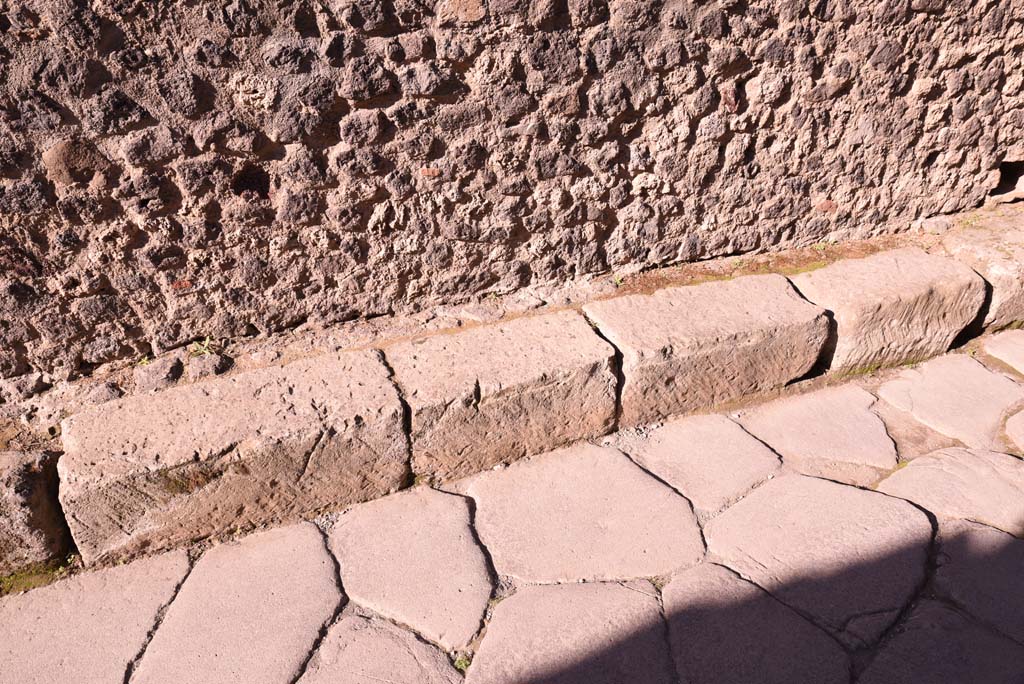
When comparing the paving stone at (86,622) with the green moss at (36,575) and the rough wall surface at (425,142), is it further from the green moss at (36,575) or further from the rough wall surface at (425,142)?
the rough wall surface at (425,142)

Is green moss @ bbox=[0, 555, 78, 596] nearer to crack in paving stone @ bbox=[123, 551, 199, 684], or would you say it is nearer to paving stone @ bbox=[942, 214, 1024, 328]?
crack in paving stone @ bbox=[123, 551, 199, 684]

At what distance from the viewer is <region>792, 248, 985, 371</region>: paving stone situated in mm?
2447

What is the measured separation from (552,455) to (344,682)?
89 centimetres

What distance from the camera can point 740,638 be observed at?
5.19 ft

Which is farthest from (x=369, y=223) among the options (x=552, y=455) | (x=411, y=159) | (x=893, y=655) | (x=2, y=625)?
Result: (x=893, y=655)

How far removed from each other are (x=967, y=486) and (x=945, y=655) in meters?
0.63

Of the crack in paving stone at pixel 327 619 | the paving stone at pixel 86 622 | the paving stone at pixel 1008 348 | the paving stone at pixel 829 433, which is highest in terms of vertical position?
the paving stone at pixel 86 622

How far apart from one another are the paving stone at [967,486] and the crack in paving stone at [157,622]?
1.84 meters

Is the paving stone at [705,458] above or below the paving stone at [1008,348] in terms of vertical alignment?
above

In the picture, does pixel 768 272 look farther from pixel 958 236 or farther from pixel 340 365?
pixel 340 365

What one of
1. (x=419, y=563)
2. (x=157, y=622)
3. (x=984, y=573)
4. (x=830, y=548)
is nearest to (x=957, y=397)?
(x=984, y=573)

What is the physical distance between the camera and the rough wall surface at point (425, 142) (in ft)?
6.18

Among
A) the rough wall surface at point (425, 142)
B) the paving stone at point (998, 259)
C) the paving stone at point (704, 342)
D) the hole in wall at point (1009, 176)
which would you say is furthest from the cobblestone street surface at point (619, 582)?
the hole in wall at point (1009, 176)

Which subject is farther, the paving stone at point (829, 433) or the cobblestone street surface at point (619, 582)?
the paving stone at point (829, 433)
